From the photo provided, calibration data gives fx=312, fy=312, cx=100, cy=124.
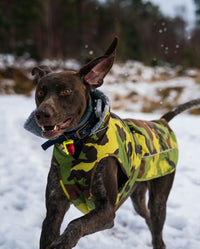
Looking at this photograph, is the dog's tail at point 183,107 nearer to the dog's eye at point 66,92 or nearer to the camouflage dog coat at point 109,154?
the camouflage dog coat at point 109,154

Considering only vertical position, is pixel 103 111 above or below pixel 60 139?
above

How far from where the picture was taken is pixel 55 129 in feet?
7.23

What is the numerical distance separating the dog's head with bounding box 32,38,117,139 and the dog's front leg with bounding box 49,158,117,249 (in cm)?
41

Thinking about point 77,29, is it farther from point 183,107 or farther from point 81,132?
point 81,132

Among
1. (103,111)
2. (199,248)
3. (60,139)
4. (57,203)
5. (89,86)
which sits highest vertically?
(89,86)

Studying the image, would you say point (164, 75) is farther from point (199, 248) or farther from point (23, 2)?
point (199, 248)

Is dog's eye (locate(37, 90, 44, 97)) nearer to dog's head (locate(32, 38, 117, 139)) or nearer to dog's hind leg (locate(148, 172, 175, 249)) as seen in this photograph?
dog's head (locate(32, 38, 117, 139))

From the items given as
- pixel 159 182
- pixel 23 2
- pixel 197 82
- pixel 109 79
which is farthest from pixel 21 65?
pixel 159 182

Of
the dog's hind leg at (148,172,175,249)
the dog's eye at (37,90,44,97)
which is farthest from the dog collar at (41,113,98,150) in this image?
the dog's hind leg at (148,172,175,249)

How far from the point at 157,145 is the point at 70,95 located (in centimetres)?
118

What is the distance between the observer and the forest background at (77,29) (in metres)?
23.3

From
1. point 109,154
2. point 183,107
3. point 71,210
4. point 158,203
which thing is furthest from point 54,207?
point 183,107

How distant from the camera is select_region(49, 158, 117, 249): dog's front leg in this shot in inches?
78.4

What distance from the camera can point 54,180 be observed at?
2395mm
